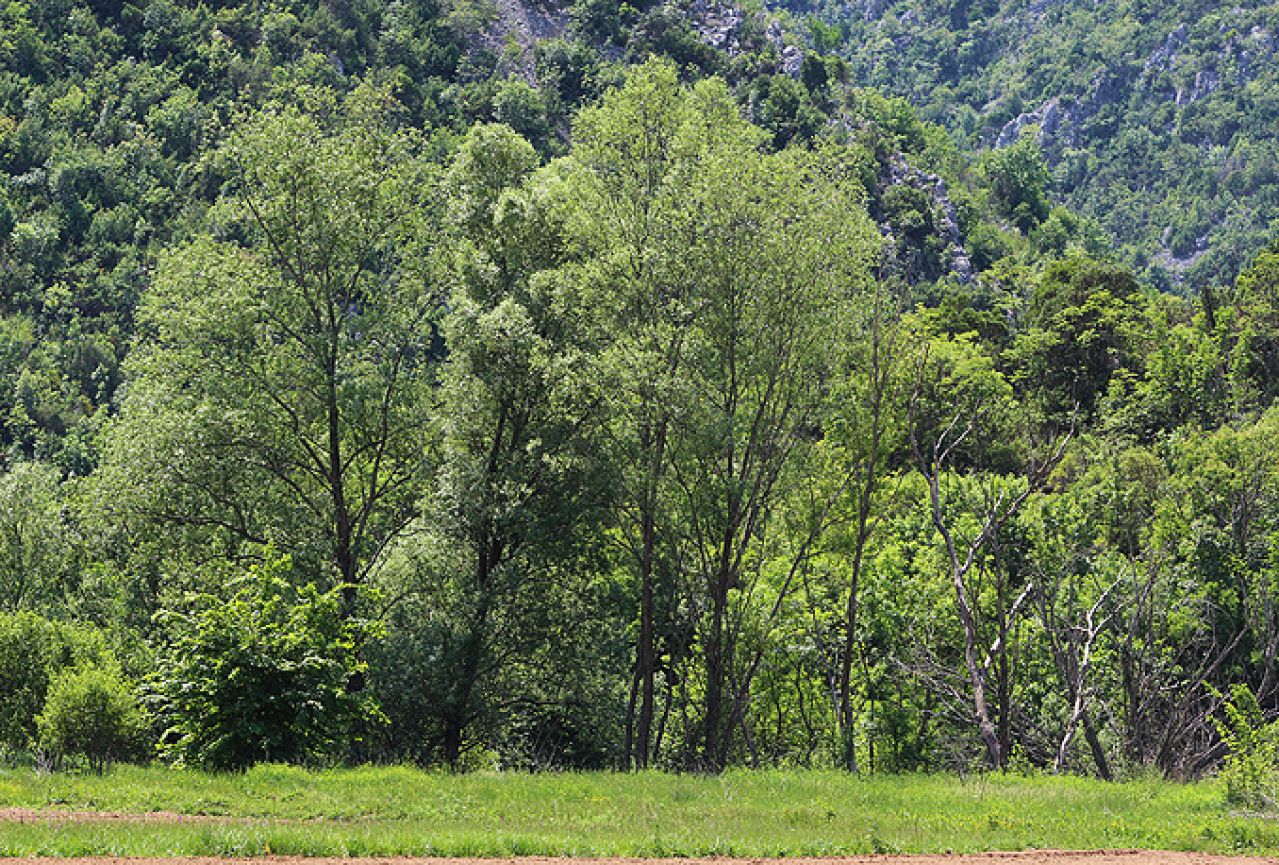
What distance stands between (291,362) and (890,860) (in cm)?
1839

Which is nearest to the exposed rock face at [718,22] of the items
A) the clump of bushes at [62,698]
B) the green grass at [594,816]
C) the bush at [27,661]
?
the bush at [27,661]

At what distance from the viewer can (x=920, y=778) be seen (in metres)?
21.9

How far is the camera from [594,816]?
52.9 feet

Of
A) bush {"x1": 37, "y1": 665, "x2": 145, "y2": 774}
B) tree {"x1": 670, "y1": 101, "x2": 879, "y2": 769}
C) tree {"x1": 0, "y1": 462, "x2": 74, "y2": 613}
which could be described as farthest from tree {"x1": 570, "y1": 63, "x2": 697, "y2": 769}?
tree {"x1": 0, "y1": 462, "x2": 74, "y2": 613}

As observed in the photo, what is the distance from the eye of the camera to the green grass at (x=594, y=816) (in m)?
13.3

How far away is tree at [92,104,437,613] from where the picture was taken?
27094 mm

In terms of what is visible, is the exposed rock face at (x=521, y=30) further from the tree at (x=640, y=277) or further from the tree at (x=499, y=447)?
the tree at (x=499, y=447)

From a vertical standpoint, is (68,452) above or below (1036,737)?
above

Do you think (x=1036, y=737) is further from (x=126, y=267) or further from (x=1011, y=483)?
(x=126, y=267)

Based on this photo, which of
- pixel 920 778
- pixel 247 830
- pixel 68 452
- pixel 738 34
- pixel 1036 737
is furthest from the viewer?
pixel 738 34

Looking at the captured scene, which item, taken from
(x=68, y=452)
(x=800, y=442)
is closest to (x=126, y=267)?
(x=68, y=452)

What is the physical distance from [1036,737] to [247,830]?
55.5 ft

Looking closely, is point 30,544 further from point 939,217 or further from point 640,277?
point 939,217

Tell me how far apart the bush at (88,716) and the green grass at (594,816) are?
1617 millimetres
